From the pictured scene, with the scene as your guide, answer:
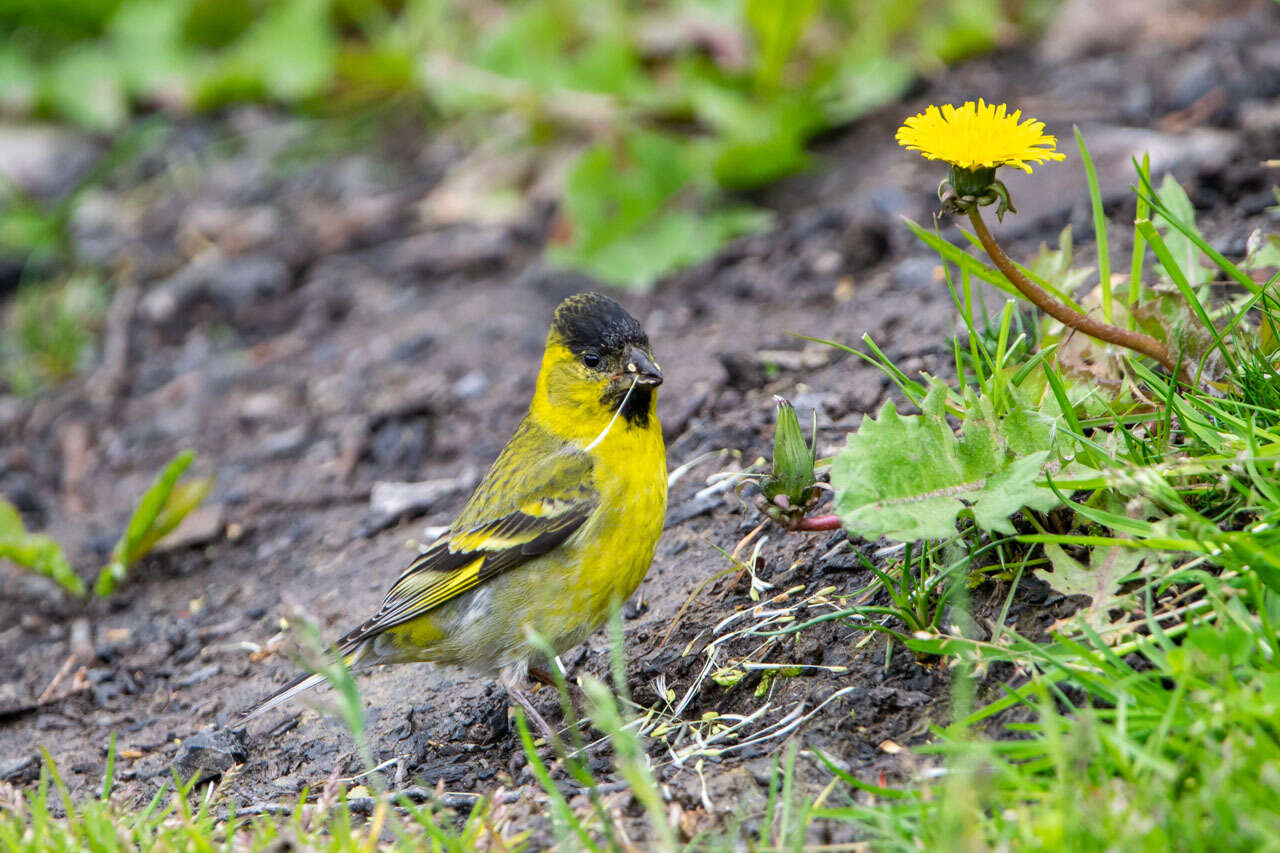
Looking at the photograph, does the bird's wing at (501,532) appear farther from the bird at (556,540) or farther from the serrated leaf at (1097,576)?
the serrated leaf at (1097,576)

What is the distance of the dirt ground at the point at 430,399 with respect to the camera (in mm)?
3863

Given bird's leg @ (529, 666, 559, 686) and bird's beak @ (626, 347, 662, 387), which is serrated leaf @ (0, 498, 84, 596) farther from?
bird's beak @ (626, 347, 662, 387)

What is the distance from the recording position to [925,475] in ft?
10.5

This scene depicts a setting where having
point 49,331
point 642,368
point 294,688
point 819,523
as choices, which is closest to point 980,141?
point 819,523

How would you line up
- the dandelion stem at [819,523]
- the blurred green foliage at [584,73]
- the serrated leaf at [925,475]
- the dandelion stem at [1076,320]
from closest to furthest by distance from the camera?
the serrated leaf at [925,475] → the dandelion stem at [1076,320] → the dandelion stem at [819,523] → the blurred green foliage at [584,73]

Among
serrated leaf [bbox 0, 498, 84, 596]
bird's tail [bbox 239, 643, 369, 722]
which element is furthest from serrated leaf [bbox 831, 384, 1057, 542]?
serrated leaf [bbox 0, 498, 84, 596]

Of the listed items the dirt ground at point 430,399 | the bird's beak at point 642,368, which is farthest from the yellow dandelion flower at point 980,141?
the bird's beak at point 642,368

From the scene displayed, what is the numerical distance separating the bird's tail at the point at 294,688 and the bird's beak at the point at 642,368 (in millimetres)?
1306

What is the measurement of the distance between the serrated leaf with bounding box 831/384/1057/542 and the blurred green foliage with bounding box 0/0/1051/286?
379cm

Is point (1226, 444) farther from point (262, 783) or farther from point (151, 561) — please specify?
point (151, 561)

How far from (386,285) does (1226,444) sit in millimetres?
5717

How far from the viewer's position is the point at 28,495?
676 cm

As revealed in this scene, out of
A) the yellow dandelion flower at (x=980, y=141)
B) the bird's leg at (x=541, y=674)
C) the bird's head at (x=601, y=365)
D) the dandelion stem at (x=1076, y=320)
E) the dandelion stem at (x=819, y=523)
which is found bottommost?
the bird's leg at (x=541, y=674)

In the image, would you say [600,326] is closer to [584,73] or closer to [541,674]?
[541,674]
